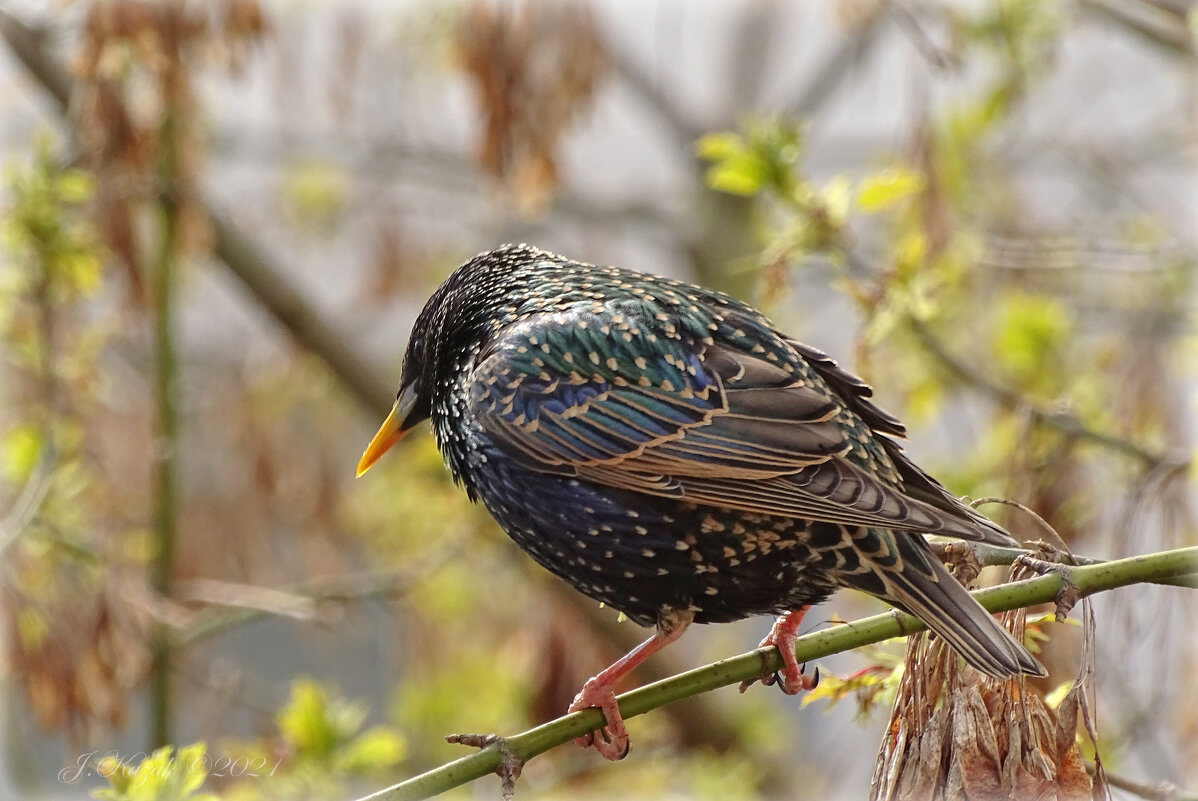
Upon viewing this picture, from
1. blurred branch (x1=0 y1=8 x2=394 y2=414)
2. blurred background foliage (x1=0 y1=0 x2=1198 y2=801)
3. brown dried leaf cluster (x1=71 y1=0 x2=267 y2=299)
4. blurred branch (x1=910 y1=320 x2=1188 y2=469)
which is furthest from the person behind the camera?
blurred branch (x1=0 y1=8 x2=394 y2=414)

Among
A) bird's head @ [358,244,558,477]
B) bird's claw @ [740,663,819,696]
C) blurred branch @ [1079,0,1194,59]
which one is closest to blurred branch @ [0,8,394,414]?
bird's head @ [358,244,558,477]

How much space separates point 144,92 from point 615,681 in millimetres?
2968

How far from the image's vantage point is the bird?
2074 mm

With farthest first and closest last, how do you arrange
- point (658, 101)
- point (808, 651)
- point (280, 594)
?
point (658, 101) → point (280, 594) → point (808, 651)

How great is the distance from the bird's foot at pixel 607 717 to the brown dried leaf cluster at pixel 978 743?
1.69ft

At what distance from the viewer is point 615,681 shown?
228 centimetres

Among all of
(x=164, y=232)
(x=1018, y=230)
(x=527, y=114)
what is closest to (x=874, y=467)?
(x=527, y=114)

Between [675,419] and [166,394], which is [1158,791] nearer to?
[675,419]

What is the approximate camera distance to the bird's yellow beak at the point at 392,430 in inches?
84.7

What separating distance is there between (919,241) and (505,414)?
1.39m

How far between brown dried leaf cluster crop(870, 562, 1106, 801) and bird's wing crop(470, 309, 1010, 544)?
0.90 ft

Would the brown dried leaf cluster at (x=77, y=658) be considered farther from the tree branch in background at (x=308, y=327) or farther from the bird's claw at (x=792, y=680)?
the bird's claw at (x=792, y=680)

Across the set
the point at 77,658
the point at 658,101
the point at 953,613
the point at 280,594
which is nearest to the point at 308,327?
the point at 280,594

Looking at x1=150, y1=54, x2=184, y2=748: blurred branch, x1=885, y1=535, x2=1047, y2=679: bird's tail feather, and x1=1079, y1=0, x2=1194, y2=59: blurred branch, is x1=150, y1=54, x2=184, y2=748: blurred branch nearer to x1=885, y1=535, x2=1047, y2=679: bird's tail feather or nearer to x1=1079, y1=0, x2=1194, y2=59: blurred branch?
x1=885, y1=535, x2=1047, y2=679: bird's tail feather
